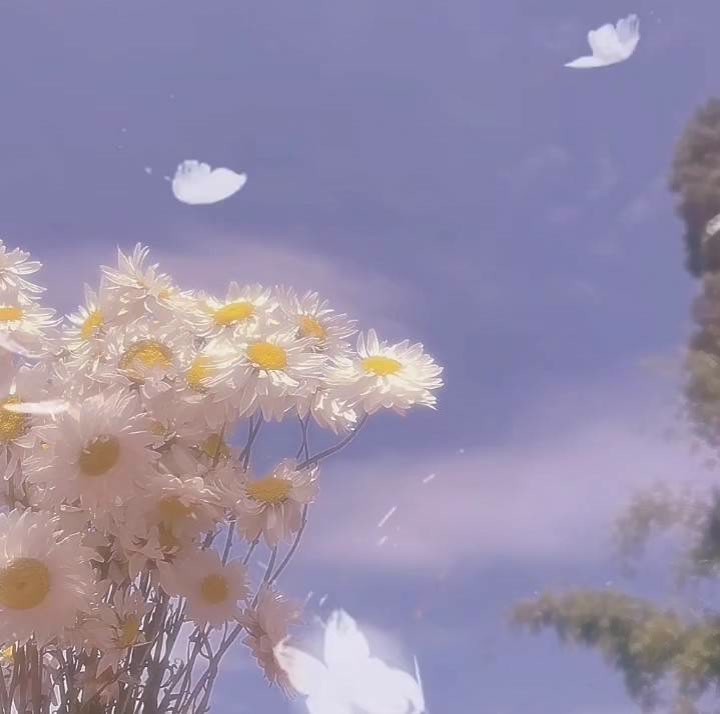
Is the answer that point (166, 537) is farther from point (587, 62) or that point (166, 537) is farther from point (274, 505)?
point (587, 62)

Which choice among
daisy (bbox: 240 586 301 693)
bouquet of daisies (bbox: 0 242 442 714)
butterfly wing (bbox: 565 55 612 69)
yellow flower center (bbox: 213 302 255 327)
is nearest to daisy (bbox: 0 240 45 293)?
bouquet of daisies (bbox: 0 242 442 714)

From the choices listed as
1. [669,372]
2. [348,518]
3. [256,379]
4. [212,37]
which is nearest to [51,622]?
[256,379]

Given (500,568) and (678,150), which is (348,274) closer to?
(500,568)

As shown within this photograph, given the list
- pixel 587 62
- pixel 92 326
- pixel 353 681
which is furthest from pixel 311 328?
pixel 587 62

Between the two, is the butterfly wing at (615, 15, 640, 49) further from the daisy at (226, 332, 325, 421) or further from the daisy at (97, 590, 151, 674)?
the daisy at (97, 590, 151, 674)

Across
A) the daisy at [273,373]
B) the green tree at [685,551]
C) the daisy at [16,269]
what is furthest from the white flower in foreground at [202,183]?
the green tree at [685,551]

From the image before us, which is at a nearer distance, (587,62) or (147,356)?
(147,356)
